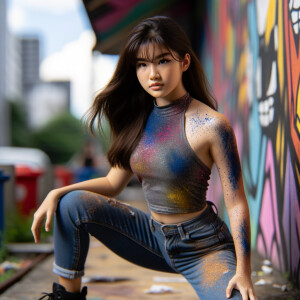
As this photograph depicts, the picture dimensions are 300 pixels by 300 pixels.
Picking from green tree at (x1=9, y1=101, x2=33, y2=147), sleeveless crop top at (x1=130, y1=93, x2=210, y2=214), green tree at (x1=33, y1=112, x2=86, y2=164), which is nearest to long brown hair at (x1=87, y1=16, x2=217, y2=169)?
sleeveless crop top at (x1=130, y1=93, x2=210, y2=214)

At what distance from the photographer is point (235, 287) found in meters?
Answer: 1.99

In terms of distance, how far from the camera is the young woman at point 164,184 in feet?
7.02

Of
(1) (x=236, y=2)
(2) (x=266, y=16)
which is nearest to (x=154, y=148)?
(2) (x=266, y=16)

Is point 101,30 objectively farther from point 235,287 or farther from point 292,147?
point 235,287

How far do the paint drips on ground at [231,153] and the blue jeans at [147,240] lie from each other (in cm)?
28

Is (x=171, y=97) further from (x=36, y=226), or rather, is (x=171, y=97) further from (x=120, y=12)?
(x=120, y=12)

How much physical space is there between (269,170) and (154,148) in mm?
1601

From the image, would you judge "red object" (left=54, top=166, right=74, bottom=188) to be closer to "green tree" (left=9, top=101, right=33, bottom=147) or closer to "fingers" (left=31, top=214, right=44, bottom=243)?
"fingers" (left=31, top=214, right=44, bottom=243)

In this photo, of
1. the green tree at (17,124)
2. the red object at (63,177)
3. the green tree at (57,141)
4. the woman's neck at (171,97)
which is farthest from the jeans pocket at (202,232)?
the green tree at (57,141)

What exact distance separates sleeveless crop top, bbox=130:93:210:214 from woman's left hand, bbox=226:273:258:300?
1.42 feet

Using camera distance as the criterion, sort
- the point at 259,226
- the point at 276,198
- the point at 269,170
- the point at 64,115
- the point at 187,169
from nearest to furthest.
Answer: the point at 187,169 < the point at 276,198 < the point at 269,170 < the point at 259,226 < the point at 64,115

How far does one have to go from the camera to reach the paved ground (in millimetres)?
3109

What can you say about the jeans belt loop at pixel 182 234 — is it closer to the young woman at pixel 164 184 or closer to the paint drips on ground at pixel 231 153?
the young woman at pixel 164 184

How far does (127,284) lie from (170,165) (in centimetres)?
169
